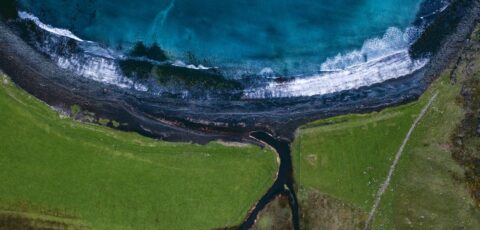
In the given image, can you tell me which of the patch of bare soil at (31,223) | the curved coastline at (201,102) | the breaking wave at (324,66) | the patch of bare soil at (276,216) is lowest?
the patch of bare soil at (31,223)

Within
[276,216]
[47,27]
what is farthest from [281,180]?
[47,27]

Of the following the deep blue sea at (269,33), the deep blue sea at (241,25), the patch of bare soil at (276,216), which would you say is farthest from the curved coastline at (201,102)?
the patch of bare soil at (276,216)

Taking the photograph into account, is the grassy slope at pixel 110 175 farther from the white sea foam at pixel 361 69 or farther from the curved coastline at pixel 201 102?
the white sea foam at pixel 361 69

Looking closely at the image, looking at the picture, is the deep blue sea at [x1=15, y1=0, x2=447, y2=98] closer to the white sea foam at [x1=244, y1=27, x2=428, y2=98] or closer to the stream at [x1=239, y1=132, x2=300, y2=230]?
the white sea foam at [x1=244, y1=27, x2=428, y2=98]

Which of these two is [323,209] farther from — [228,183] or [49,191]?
[49,191]

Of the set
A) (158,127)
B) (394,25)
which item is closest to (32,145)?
(158,127)

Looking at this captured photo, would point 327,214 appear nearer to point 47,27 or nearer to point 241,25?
point 241,25

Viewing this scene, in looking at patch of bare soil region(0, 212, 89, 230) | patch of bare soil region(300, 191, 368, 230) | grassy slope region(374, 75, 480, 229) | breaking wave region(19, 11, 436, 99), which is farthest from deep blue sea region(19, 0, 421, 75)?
patch of bare soil region(0, 212, 89, 230)
